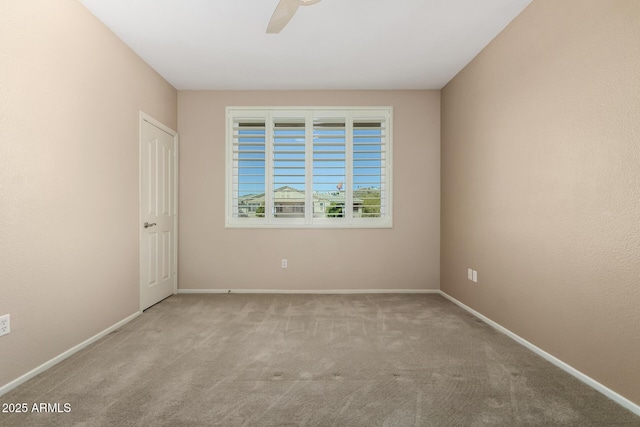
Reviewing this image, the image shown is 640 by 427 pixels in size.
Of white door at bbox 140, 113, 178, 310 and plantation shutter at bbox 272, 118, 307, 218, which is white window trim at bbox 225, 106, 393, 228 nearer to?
plantation shutter at bbox 272, 118, 307, 218

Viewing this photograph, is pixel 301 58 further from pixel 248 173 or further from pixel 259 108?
pixel 248 173

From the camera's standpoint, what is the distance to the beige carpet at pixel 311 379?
5.74 ft

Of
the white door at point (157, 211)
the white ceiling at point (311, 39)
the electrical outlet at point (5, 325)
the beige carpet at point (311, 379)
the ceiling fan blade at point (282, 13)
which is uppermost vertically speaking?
the white ceiling at point (311, 39)

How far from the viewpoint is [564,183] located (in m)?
2.27

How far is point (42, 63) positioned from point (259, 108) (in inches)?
97.0

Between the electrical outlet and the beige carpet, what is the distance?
36 centimetres

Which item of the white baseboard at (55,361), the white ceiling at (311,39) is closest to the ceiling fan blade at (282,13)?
the white ceiling at (311,39)

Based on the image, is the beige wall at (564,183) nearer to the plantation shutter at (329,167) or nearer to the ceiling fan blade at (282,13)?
the plantation shutter at (329,167)

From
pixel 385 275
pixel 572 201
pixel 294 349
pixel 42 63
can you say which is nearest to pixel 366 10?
pixel 572 201

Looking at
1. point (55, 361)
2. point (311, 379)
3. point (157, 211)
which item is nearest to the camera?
point (311, 379)

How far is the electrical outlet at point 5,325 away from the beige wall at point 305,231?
2.45m

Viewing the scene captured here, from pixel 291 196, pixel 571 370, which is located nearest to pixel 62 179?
pixel 291 196

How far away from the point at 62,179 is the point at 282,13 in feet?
6.35

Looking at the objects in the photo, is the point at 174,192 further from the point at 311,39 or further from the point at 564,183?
the point at 564,183
